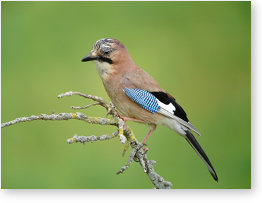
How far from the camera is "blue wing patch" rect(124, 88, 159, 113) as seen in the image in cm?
368

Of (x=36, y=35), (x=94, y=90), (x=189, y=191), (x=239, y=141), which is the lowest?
(x=189, y=191)

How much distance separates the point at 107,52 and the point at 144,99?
49cm

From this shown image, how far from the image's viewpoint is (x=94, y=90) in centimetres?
452

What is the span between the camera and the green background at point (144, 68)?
4102mm

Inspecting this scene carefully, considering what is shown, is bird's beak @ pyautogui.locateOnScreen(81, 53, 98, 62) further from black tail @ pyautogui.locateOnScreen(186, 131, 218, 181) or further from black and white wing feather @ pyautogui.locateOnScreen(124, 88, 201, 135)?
black tail @ pyautogui.locateOnScreen(186, 131, 218, 181)

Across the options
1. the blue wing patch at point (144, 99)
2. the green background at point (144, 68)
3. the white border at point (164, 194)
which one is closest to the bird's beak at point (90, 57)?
the blue wing patch at point (144, 99)

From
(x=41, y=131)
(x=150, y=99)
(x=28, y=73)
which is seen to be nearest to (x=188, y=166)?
(x=150, y=99)

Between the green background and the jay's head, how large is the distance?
739mm

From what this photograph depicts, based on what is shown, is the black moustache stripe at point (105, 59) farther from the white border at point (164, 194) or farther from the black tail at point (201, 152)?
the white border at point (164, 194)

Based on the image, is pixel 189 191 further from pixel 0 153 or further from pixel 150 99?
pixel 0 153

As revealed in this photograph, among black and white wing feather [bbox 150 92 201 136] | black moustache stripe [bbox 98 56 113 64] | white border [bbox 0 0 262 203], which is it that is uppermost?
black moustache stripe [bbox 98 56 113 64]

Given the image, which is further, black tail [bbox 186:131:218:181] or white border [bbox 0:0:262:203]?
white border [bbox 0:0:262:203]

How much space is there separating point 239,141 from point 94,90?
1510 millimetres

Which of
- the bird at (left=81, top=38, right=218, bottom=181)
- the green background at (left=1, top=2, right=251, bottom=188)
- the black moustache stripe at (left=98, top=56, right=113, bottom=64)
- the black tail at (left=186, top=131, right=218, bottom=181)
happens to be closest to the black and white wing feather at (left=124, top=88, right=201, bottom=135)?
the bird at (left=81, top=38, right=218, bottom=181)
